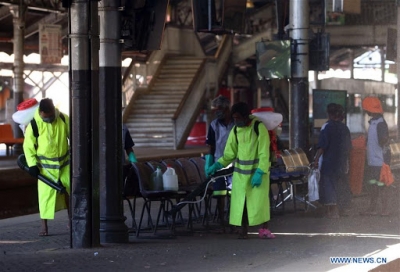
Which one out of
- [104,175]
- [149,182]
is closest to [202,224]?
[149,182]

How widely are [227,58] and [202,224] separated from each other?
2523 cm

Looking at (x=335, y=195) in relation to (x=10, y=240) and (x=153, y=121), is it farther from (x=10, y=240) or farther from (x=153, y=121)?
(x=153, y=121)

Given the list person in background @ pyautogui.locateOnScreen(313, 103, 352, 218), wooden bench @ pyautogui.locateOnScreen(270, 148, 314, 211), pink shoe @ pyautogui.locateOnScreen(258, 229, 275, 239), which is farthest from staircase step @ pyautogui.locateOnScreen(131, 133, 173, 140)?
pink shoe @ pyautogui.locateOnScreen(258, 229, 275, 239)

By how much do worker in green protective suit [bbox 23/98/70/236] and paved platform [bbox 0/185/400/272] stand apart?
1.57 feet

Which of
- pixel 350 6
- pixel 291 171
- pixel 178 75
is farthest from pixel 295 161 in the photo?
pixel 178 75

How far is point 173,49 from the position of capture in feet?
127

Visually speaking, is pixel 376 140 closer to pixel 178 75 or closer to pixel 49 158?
pixel 49 158

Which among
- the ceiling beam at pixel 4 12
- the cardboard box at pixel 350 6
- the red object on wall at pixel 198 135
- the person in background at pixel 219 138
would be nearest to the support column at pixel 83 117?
the person in background at pixel 219 138

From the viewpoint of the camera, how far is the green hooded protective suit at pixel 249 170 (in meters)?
13.0

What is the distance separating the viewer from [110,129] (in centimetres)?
1296

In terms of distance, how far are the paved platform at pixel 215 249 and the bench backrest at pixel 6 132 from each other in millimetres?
17139

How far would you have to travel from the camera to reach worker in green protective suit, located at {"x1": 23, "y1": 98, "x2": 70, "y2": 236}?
44.7ft

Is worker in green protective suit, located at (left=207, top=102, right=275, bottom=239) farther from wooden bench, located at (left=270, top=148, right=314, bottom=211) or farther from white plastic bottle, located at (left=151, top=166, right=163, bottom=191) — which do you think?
wooden bench, located at (left=270, top=148, right=314, bottom=211)

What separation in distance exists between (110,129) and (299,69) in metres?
7.19
